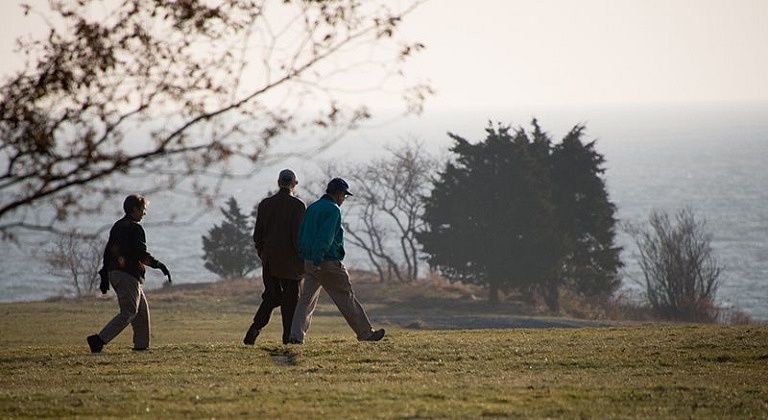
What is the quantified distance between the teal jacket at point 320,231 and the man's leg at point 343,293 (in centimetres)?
15

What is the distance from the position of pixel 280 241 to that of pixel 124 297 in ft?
7.32

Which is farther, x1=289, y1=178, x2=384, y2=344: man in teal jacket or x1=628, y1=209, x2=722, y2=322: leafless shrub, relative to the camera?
x1=628, y1=209, x2=722, y2=322: leafless shrub

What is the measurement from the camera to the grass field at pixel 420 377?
11914mm

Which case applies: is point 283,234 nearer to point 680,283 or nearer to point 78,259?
point 680,283

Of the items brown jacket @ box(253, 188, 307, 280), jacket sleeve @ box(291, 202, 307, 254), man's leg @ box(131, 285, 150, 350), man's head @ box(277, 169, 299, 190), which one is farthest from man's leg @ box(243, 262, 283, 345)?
man's leg @ box(131, 285, 150, 350)

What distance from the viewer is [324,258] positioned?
17203mm

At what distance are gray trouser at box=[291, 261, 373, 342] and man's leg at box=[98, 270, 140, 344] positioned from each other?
2177 millimetres

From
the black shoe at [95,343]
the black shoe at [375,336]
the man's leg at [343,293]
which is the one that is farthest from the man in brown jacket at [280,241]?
the black shoe at [95,343]

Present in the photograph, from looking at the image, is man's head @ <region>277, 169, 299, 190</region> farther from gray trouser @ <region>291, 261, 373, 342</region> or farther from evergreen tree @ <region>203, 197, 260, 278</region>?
evergreen tree @ <region>203, 197, 260, 278</region>

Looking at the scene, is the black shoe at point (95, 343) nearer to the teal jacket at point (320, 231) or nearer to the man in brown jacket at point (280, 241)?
the man in brown jacket at point (280, 241)

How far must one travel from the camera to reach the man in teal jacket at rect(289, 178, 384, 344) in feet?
55.8

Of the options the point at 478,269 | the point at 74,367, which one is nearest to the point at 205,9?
the point at 74,367

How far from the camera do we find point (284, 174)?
57.3ft

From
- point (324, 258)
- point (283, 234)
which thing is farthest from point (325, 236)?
point (283, 234)
